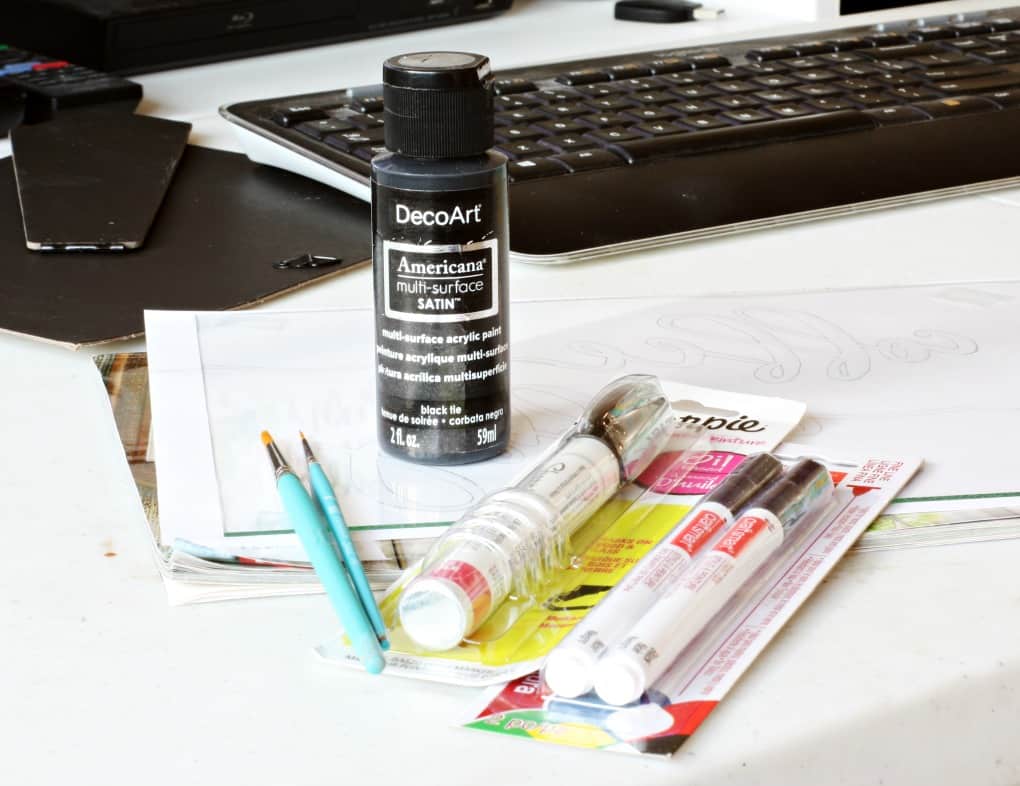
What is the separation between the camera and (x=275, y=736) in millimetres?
347

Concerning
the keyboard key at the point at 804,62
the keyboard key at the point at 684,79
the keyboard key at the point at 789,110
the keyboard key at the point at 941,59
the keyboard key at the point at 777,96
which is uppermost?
the keyboard key at the point at 941,59

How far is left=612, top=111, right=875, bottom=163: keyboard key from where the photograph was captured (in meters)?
0.74

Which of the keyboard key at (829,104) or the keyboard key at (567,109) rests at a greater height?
the keyboard key at (829,104)

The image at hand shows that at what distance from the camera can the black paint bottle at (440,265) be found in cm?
46

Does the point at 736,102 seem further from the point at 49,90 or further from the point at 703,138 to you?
the point at 49,90

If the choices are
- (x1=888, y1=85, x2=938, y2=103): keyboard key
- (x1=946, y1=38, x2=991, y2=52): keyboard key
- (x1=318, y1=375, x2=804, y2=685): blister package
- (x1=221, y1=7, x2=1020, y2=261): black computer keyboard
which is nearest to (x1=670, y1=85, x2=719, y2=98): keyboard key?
(x1=221, y1=7, x2=1020, y2=261): black computer keyboard

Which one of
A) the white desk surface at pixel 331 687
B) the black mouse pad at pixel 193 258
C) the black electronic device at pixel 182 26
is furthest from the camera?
the black electronic device at pixel 182 26

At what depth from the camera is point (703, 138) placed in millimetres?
750

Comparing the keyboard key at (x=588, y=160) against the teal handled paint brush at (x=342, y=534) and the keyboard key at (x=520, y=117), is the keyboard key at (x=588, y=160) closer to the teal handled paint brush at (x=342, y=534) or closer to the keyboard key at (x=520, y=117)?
the keyboard key at (x=520, y=117)

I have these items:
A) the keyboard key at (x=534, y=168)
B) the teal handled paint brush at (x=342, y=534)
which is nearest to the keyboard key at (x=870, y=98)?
the keyboard key at (x=534, y=168)

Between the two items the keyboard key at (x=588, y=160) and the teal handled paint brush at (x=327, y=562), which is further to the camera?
the keyboard key at (x=588, y=160)

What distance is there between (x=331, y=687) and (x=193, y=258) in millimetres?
355

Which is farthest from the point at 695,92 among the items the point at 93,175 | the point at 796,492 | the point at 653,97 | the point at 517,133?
the point at 796,492

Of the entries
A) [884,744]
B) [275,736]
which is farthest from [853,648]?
[275,736]
